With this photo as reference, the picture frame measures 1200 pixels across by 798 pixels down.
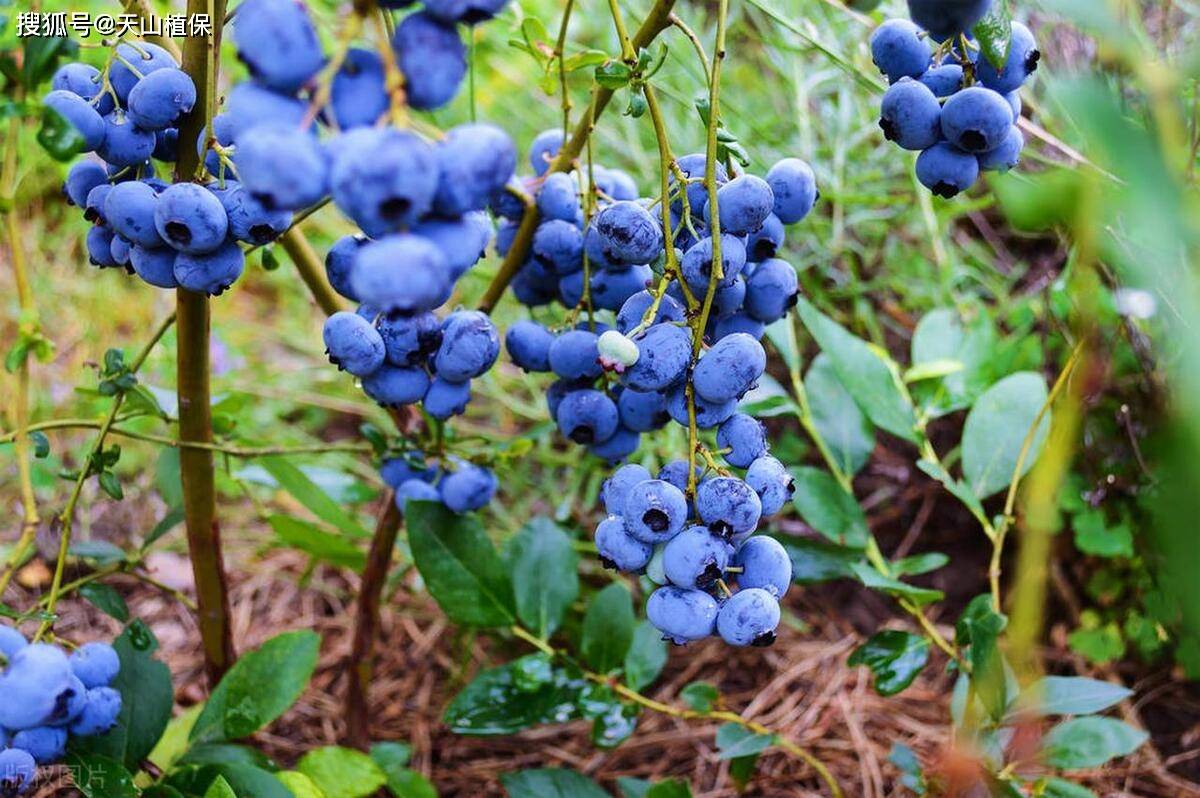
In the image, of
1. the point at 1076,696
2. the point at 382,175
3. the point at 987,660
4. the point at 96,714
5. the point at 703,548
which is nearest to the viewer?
the point at 382,175

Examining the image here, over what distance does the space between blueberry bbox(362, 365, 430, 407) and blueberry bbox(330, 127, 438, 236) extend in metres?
0.55

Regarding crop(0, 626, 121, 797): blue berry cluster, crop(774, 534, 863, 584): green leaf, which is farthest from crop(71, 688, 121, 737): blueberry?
crop(774, 534, 863, 584): green leaf

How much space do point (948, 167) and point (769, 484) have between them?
361mm

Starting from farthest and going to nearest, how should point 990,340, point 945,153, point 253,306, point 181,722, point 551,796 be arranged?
point 253,306
point 990,340
point 181,722
point 551,796
point 945,153

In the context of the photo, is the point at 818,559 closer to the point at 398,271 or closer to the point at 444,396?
the point at 444,396

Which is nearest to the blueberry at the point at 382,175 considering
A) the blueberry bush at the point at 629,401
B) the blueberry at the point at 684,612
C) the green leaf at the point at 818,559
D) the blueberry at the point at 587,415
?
the blueberry bush at the point at 629,401

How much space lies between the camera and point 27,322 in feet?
4.07

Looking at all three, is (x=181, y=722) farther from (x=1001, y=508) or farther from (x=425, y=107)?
(x=1001, y=508)

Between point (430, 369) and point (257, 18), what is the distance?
605mm

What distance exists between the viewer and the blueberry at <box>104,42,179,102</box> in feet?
3.33

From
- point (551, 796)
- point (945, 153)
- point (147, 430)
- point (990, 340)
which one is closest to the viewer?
point (945, 153)

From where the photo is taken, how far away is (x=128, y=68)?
1.00 m

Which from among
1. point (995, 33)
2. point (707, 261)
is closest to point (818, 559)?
point (707, 261)

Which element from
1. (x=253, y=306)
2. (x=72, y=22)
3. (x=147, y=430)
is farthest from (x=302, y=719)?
(x=253, y=306)
